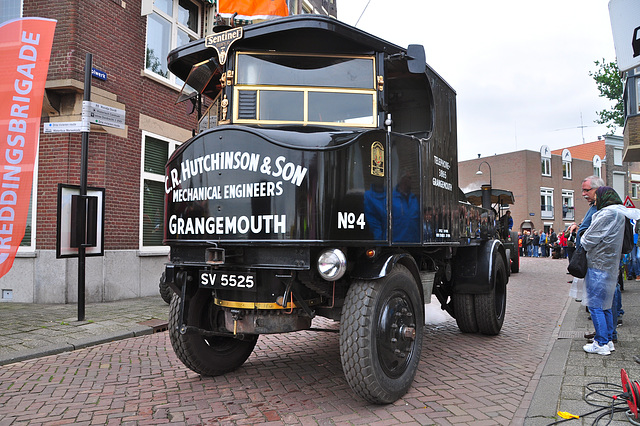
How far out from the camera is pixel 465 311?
629 centimetres

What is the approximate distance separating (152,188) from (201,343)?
23.8ft

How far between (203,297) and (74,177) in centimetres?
616

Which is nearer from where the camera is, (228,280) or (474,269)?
(228,280)

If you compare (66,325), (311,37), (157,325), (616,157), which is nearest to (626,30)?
(311,37)

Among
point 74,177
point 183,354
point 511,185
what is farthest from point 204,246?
point 511,185

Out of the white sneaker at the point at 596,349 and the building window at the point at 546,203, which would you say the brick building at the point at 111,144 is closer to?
the white sneaker at the point at 596,349

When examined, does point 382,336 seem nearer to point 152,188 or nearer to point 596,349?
point 596,349

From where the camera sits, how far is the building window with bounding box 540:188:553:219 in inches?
1730

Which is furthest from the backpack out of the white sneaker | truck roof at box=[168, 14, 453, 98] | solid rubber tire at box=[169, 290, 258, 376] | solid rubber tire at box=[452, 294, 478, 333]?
solid rubber tire at box=[169, 290, 258, 376]

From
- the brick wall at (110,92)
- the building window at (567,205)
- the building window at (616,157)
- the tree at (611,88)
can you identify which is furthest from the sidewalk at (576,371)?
the building window at (567,205)

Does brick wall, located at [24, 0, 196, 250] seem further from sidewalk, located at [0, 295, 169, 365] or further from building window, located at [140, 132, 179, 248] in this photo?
sidewalk, located at [0, 295, 169, 365]

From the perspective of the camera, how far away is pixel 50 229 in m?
8.96

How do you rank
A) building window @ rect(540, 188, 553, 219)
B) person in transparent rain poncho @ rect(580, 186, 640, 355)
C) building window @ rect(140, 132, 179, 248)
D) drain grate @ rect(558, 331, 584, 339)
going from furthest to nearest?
1. building window @ rect(540, 188, 553, 219)
2. building window @ rect(140, 132, 179, 248)
3. drain grate @ rect(558, 331, 584, 339)
4. person in transparent rain poncho @ rect(580, 186, 640, 355)

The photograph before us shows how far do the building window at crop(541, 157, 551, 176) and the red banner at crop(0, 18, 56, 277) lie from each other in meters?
44.5
